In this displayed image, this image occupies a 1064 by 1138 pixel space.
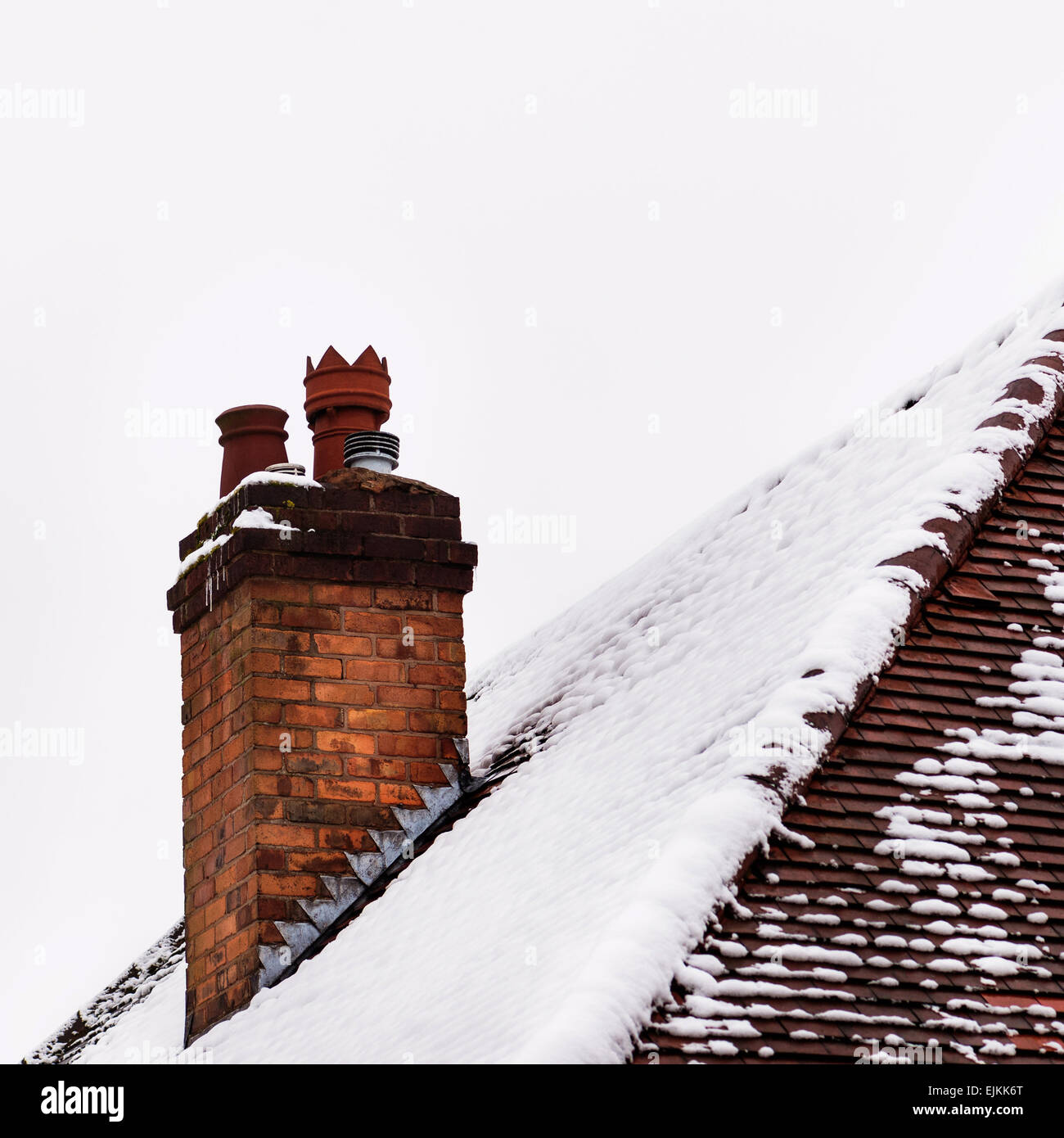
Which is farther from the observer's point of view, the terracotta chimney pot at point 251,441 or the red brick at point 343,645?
the terracotta chimney pot at point 251,441

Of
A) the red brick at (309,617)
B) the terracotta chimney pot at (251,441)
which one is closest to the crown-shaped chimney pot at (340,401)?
the terracotta chimney pot at (251,441)

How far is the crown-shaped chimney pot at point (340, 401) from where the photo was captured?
10258 millimetres

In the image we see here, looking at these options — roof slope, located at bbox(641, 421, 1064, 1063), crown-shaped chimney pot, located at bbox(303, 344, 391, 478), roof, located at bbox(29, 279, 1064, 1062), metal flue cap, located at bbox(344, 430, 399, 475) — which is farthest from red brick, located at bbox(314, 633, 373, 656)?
roof slope, located at bbox(641, 421, 1064, 1063)

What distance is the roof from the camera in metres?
6.62

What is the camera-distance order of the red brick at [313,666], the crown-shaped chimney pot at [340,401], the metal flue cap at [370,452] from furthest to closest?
the crown-shaped chimney pot at [340,401] → the metal flue cap at [370,452] → the red brick at [313,666]

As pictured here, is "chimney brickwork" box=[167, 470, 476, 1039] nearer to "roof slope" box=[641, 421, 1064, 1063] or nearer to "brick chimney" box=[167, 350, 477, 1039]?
"brick chimney" box=[167, 350, 477, 1039]

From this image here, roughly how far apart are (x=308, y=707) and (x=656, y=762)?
5.87ft

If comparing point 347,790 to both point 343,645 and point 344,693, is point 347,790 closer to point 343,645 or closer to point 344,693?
point 344,693

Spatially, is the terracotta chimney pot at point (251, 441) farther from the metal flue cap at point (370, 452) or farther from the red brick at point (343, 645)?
the red brick at point (343, 645)

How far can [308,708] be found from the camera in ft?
29.6

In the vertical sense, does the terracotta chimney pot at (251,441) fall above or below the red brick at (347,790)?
above

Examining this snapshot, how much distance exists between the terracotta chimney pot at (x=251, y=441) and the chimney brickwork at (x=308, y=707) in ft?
1.50

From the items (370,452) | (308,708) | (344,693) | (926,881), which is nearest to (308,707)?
(308,708)

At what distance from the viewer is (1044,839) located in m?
7.15
